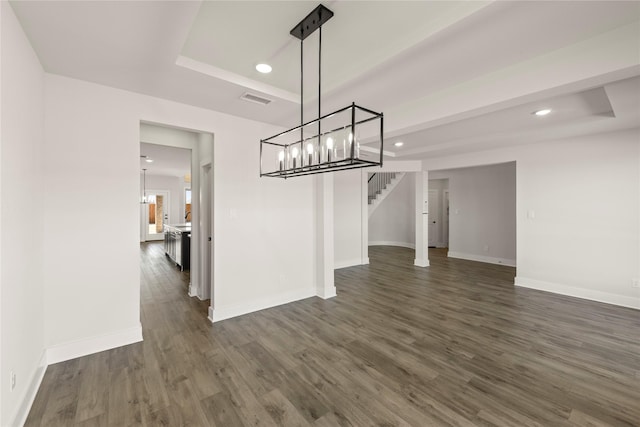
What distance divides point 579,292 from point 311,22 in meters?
5.69

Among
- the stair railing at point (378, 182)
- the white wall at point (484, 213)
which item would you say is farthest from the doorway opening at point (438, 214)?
the stair railing at point (378, 182)

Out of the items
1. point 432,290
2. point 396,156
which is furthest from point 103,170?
point 396,156

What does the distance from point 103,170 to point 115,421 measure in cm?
226

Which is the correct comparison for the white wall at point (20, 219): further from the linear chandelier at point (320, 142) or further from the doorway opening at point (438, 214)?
the doorway opening at point (438, 214)

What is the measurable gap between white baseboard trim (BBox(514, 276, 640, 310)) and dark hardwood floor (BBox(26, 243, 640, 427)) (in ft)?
0.88

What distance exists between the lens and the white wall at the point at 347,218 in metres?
6.86

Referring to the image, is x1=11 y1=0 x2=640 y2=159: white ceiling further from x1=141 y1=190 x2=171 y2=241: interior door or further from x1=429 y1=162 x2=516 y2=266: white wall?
x1=141 y1=190 x2=171 y2=241: interior door

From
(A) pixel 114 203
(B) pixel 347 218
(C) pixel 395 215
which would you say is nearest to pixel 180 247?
(A) pixel 114 203

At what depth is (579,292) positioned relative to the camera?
4.54 metres

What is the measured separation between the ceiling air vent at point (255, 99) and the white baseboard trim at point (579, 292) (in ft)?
17.8

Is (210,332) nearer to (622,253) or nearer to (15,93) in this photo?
(15,93)

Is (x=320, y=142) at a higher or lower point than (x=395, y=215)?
higher

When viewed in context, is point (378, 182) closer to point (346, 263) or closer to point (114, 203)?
point (346, 263)

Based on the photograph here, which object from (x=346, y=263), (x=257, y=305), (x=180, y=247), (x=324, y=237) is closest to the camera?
(x=257, y=305)
